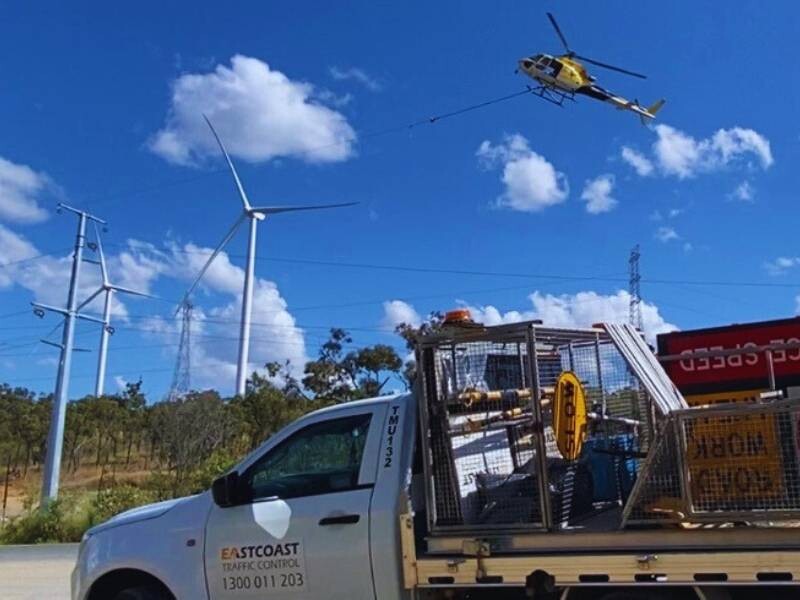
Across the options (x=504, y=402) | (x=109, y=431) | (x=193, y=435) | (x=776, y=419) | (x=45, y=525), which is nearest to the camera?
(x=776, y=419)

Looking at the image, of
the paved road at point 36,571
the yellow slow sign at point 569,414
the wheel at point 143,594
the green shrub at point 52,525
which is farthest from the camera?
the green shrub at point 52,525

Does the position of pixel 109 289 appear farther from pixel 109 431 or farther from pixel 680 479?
pixel 680 479

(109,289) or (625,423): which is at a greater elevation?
(109,289)

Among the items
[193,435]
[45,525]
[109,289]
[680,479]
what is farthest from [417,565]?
[109,289]

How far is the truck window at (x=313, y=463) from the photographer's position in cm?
627

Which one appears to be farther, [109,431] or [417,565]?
[109,431]

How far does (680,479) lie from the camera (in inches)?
210

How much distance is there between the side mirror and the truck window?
81 millimetres

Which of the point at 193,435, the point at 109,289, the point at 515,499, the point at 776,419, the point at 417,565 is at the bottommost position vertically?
the point at 417,565

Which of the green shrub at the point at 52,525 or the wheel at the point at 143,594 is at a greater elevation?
the green shrub at the point at 52,525

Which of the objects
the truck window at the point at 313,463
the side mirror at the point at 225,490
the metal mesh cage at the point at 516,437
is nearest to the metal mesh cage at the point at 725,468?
the metal mesh cage at the point at 516,437

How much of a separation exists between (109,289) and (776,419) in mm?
47966

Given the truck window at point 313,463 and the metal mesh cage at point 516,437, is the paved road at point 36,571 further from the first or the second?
the metal mesh cage at point 516,437

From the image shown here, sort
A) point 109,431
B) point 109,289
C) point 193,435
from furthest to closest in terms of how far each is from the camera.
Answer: point 109,431, point 109,289, point 193,435
